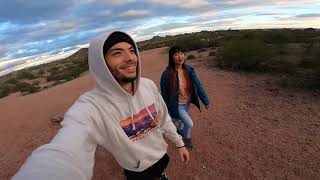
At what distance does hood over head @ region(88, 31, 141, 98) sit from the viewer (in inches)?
104

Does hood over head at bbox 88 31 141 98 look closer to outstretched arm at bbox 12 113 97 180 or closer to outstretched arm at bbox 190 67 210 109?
outstretched arm at bbox 12 113 97 180

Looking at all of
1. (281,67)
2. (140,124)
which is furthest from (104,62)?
(281,67)

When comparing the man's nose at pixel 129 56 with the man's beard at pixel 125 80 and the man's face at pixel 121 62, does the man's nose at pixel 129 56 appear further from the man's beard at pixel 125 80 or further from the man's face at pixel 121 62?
the man's beard at pixel 125 80

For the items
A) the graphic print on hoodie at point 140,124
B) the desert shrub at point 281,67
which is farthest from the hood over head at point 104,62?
the desert shrub at point 281,67

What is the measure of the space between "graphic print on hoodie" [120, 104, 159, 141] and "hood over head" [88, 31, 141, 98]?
0.19m

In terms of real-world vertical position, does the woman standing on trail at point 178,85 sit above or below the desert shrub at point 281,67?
above

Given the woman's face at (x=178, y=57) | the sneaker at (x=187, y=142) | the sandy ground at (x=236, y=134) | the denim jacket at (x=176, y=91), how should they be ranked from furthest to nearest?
1. the sneaker at (x=187, y=142)
2. the sandy ground at (x=236, y=134)
3. the denim jacket at (x=176, y=91)
4. the woman's face at (x=178, y=57)

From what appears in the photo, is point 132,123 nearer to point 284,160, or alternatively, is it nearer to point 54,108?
point 284,160

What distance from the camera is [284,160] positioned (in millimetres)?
5918

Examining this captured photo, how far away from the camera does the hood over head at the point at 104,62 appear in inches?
104

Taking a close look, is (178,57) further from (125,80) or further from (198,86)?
(125,80)

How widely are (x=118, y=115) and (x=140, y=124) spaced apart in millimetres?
204

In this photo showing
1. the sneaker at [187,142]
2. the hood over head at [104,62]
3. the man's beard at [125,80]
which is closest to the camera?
the hood over head at [104,62]

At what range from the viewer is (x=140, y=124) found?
292 cm
